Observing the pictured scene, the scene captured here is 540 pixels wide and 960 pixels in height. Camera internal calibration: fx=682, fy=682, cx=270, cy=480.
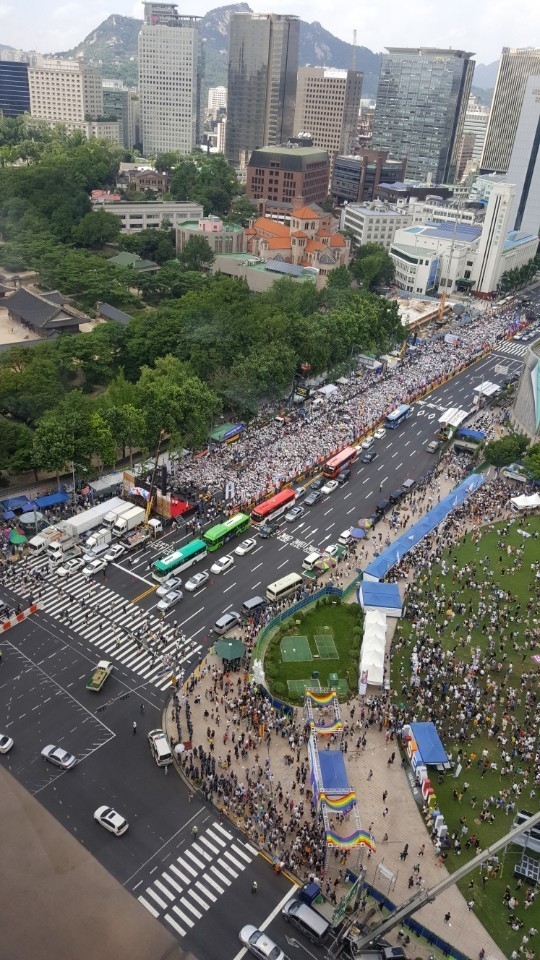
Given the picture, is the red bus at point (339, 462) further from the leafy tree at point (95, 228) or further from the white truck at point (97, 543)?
the leafy tree at point (95, 228)

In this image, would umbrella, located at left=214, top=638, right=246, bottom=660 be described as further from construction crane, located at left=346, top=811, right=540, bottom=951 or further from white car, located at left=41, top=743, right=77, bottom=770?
construction crane, located at left=346, top=811, right=540, bottom=951

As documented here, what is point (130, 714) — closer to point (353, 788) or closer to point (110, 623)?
point (110, 623)

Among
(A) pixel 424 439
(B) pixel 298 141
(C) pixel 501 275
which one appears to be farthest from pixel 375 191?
(A) pixel 424 439

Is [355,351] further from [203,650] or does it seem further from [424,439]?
[203,650]

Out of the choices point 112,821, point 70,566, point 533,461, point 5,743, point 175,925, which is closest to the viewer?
point 175,925

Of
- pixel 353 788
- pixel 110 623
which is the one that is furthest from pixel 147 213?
pixel 353 788

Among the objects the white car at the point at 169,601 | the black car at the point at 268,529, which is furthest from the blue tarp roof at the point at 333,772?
the black car at the point at 268,529
